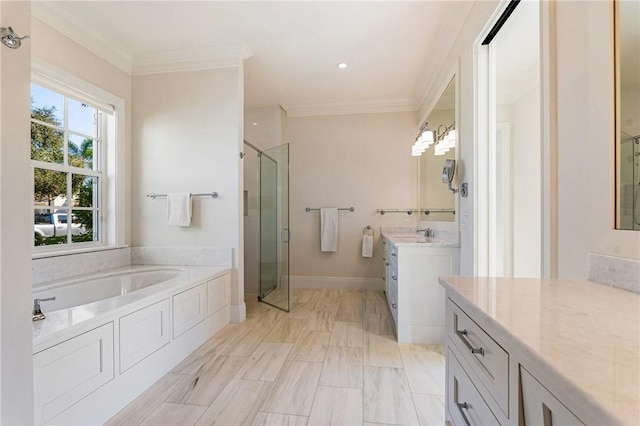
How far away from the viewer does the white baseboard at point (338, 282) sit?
4094mm

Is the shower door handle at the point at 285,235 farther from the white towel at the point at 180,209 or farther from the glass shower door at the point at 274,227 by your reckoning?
the white towel at the point at 180,209

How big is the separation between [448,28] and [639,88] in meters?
1.90

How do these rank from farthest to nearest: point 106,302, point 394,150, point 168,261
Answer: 1. point 394,150
2. point 168,261
3. point 106,302

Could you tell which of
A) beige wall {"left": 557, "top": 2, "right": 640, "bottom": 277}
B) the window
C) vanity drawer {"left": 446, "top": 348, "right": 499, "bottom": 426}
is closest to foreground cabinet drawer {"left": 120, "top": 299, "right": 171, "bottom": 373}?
the window

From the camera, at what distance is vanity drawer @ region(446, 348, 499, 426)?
0.73 m

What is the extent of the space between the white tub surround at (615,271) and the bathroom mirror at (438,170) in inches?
61.0

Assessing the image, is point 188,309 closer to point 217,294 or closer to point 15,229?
point 217,294

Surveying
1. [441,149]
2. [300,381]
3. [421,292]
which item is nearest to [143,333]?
[300,381]

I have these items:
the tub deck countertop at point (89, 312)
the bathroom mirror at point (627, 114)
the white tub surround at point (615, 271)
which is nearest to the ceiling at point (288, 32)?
the bathroom mirror at point (627, 114)

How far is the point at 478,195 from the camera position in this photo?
196cm

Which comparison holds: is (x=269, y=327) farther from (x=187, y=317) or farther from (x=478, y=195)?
(x=478, y=195)

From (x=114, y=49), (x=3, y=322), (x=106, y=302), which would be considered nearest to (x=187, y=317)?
(x=106, y=302)

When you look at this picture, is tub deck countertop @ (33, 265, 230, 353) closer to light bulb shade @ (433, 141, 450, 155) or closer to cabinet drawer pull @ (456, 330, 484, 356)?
cabinet drawer pull @ (456, 330, 484, 356)

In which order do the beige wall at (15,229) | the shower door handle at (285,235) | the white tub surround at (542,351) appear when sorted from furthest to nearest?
1. the shower door handle at (285,235)
2. the beige wall at (15,229)
3. the white tub surround at (542,351)
